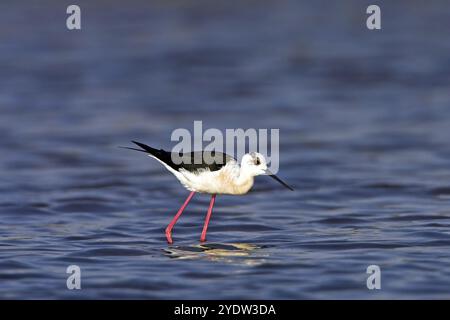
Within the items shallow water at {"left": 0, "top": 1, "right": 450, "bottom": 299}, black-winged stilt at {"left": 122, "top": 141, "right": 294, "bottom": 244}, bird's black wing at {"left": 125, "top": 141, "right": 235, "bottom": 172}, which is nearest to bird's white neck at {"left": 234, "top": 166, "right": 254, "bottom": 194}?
black-winged stilt at {"left": 122, "top": 141, "right": 294, "bottom": 244}

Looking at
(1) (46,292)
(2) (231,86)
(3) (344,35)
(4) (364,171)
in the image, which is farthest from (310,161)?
(3) (344,35)

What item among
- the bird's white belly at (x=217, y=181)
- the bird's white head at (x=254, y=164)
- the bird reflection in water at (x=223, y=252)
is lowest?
the bird reflection in water at (x=223, y=252)

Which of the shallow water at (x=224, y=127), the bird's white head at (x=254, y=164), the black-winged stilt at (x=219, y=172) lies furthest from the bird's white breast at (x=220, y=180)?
the shallow water at (x=224, y=127)

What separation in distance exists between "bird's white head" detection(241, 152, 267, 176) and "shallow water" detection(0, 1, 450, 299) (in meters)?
0.68

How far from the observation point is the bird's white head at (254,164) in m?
9.91

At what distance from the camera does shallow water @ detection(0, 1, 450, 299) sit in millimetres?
8812

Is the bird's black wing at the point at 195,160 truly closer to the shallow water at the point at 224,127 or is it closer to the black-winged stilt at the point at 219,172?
the black-winged stilt at the point at 219,172

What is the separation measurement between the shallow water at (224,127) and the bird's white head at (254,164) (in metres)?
0.68

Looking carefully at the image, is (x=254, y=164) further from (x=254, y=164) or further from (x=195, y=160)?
(x=195, y=160)

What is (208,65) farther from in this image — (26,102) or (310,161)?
(310,161)

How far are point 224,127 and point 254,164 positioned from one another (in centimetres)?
599

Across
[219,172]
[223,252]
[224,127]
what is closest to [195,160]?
[219,172]

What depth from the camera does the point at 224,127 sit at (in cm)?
1588

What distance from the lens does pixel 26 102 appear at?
58.5 ft
